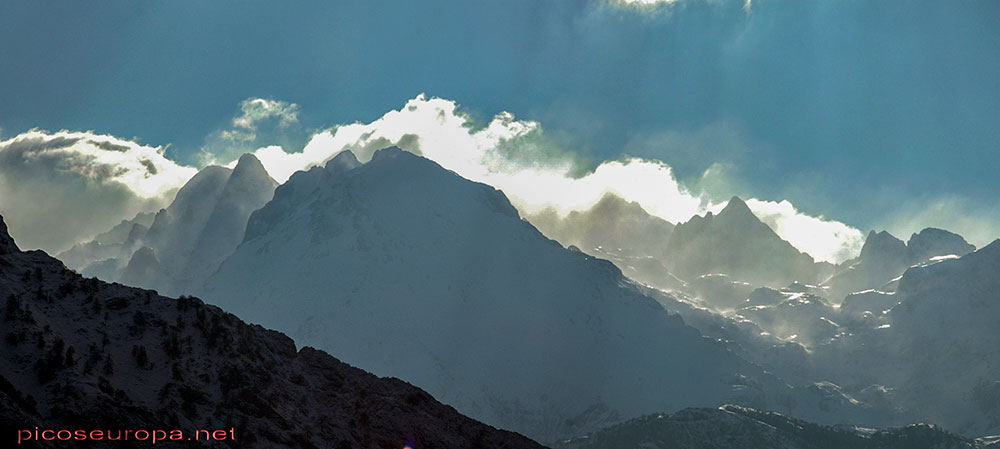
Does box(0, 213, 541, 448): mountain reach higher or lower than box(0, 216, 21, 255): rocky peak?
lower

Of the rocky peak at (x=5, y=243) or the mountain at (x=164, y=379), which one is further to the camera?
the rocky peak at (x=5, y=243)

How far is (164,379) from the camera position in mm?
50250

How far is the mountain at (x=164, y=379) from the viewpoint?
44.9 metres

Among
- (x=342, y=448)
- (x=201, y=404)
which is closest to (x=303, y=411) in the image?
(x=342, y=448)

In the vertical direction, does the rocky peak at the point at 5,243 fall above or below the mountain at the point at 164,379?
above

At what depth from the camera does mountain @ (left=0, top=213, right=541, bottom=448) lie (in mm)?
44906

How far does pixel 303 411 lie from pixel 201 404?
720 cm

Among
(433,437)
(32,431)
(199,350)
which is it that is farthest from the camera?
(433,437)

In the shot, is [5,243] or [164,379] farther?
[5,243]

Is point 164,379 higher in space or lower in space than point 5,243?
lower

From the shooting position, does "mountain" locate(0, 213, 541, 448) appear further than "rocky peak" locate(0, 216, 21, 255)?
No

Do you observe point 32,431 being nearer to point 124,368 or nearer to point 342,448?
point 124,368

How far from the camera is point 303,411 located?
56125mm

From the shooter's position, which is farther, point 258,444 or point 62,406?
point 258,444
